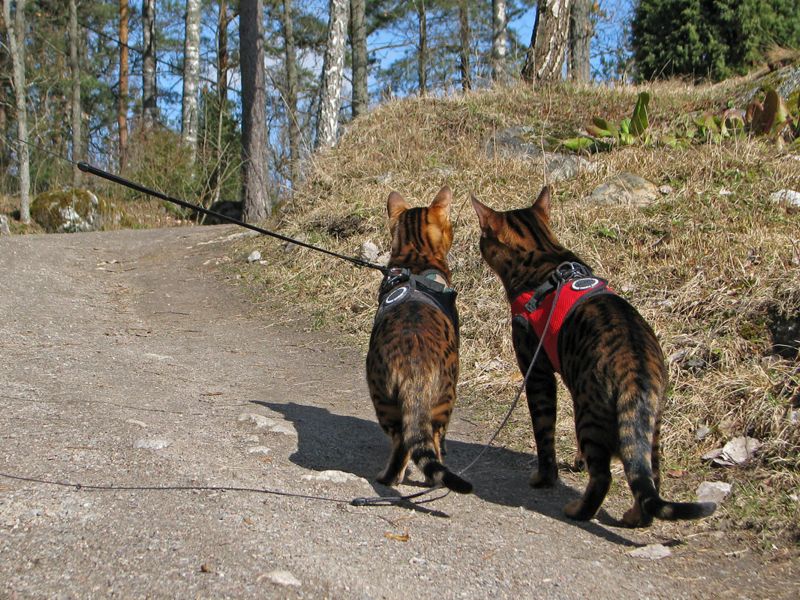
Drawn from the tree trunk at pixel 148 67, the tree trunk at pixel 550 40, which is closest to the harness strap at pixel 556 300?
the tree trunk at pixel 550 40

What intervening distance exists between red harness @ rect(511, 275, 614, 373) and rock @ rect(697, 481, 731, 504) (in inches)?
43.4

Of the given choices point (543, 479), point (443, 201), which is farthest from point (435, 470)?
point (443, 201)

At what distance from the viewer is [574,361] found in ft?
13.3

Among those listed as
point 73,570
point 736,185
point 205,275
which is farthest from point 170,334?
point 736,185

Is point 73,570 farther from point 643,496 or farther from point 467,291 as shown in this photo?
point 467,291

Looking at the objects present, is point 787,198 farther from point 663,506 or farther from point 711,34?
point 711,34

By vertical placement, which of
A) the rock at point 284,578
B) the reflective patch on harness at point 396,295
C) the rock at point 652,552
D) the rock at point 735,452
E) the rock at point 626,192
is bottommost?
the rock at point 652,552

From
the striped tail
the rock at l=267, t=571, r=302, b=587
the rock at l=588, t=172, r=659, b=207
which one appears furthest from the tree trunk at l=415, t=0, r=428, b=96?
the rock at l=267, t=571, r=302, b=587

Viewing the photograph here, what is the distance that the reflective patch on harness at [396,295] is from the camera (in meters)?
4.51

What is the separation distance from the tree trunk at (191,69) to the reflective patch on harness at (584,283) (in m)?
20.2

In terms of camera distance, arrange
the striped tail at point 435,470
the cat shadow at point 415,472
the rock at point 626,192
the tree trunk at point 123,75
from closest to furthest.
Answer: the striped tail at point 435,470 < the cat shadow at point 415,472 < the rock at point 626,192 < the tree trunk at point 123,75

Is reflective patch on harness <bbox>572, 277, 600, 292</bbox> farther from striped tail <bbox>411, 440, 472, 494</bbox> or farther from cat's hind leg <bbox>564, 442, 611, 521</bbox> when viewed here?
striped tail <bbox>411, 440, 472, 494</bbox>

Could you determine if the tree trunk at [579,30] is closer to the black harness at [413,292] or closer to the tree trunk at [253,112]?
the tree trunk at [253,112]

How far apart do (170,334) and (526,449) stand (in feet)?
14.5
